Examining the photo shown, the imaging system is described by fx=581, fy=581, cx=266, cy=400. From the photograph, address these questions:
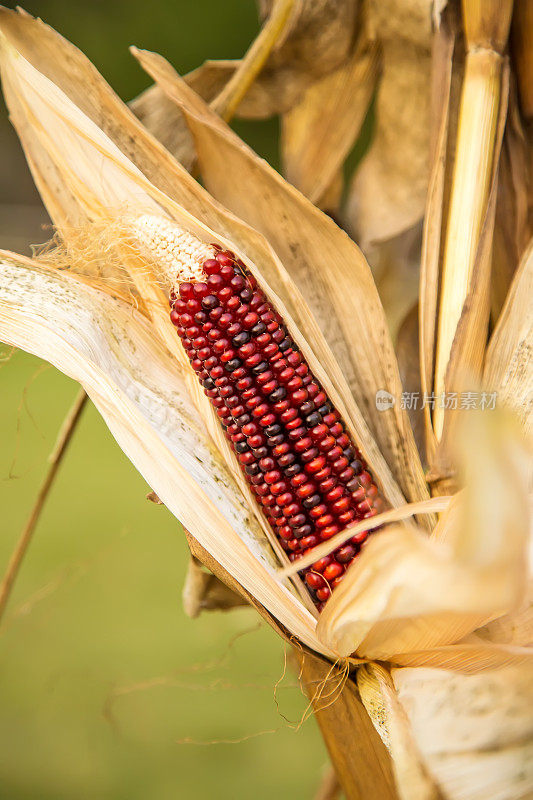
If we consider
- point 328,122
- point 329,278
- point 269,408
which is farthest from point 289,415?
point 328,122

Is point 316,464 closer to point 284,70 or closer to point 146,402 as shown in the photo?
point 146,402

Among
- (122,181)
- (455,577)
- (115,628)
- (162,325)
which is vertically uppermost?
(122,181)

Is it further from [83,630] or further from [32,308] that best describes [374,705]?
[83,630]

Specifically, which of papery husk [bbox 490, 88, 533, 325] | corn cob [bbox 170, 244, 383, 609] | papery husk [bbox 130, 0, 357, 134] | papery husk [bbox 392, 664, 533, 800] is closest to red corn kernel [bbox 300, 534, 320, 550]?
corn cob [bbox 170, 244, 383, 609]

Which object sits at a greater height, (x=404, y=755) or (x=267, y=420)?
(x=267, y=420)

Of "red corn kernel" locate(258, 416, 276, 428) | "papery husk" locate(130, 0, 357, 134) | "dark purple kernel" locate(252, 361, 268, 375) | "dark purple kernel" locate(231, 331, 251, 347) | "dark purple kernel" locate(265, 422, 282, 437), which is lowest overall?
"dark purple kernel" locate(265, 422, 282, 437)

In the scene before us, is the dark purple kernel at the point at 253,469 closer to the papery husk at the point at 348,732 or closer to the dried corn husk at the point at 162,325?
the dried corn husk at the point at 162,325

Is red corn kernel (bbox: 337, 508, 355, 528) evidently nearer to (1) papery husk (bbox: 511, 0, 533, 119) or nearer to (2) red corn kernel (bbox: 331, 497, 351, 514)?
(2) red corn kernel (bbox: 331, 497, 351, 514)

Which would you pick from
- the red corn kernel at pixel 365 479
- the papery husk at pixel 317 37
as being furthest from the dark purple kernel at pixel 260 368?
the papery husk at pixel 317 37
